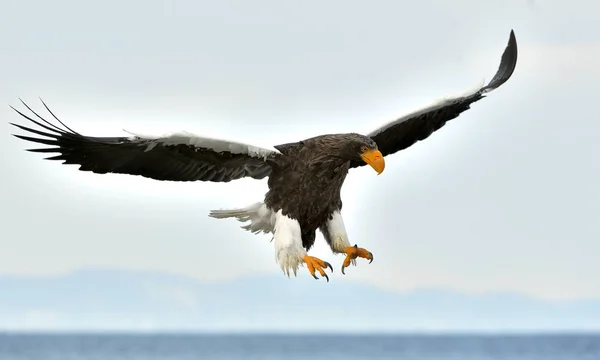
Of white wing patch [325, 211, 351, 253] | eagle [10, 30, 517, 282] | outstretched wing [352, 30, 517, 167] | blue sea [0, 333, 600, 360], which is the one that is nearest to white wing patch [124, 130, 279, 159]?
eagle [10, 30, 517, 282]

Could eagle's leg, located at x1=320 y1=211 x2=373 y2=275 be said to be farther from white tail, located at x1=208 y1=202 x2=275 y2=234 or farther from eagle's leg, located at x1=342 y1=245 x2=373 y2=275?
white tail, located at x1=208 y1=202 x2=275 y2=234

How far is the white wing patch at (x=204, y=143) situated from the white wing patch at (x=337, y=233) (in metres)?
0.78

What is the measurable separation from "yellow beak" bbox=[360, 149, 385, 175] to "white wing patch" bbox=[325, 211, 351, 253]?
32.1 inches

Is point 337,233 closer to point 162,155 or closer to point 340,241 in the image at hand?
point 340,241

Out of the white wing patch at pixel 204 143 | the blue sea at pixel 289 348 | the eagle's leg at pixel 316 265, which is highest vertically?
the blue sea at pixel 289 348

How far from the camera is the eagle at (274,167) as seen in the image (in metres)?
10.9

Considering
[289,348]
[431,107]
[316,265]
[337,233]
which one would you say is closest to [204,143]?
[337,233]

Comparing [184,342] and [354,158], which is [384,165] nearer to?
[354,158]

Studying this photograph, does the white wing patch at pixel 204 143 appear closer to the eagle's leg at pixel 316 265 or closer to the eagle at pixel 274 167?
the eagle at pixel 274 167

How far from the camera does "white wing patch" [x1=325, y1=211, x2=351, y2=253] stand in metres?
11.2

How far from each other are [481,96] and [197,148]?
2845mm

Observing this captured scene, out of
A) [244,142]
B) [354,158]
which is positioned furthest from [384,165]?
[244,142]

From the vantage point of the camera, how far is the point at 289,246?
10.8 metres

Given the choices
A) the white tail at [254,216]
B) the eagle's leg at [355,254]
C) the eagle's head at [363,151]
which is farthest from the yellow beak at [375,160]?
the white tail at [254,216]
